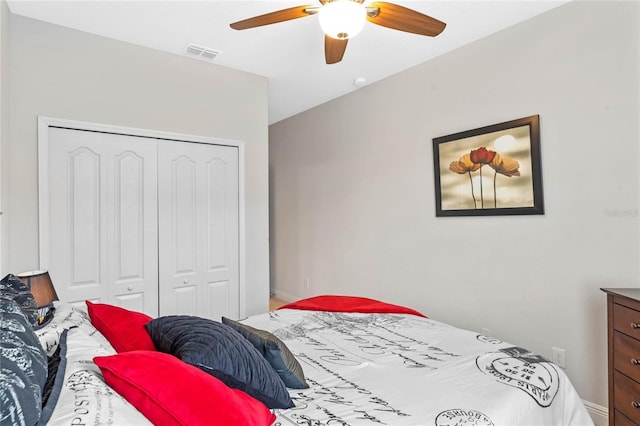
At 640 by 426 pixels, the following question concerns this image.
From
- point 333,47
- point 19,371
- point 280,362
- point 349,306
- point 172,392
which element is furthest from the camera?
point 349,306

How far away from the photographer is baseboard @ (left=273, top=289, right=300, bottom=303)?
5140mm

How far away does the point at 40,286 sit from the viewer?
189cm

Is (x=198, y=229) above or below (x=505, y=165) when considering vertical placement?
below

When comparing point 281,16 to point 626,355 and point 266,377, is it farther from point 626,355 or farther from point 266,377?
point 626,355

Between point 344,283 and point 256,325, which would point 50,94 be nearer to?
point 256,325

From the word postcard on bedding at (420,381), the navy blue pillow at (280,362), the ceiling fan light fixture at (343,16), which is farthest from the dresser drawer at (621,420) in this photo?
the ceiling fan light fixture at (343,16)

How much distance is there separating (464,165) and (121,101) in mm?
2791

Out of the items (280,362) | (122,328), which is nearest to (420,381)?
(280,362)

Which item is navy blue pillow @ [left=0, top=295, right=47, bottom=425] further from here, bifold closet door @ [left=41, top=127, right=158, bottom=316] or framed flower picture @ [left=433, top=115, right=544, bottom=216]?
framed flower picture @ [left=433, top=115, right=544, bottom=216]

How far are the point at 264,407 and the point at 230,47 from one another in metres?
2.74

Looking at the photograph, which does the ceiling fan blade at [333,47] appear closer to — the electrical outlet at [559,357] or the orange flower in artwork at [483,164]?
the orange flower in artwork at [483,164]

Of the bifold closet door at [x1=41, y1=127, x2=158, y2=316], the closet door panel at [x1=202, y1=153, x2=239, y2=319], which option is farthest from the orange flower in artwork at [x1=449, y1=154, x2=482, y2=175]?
the bifold closet door at [x1=41, y1=127, x2=158, y2=316]

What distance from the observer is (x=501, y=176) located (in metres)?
2.77

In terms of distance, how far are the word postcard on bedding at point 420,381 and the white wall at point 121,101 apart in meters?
1.82
